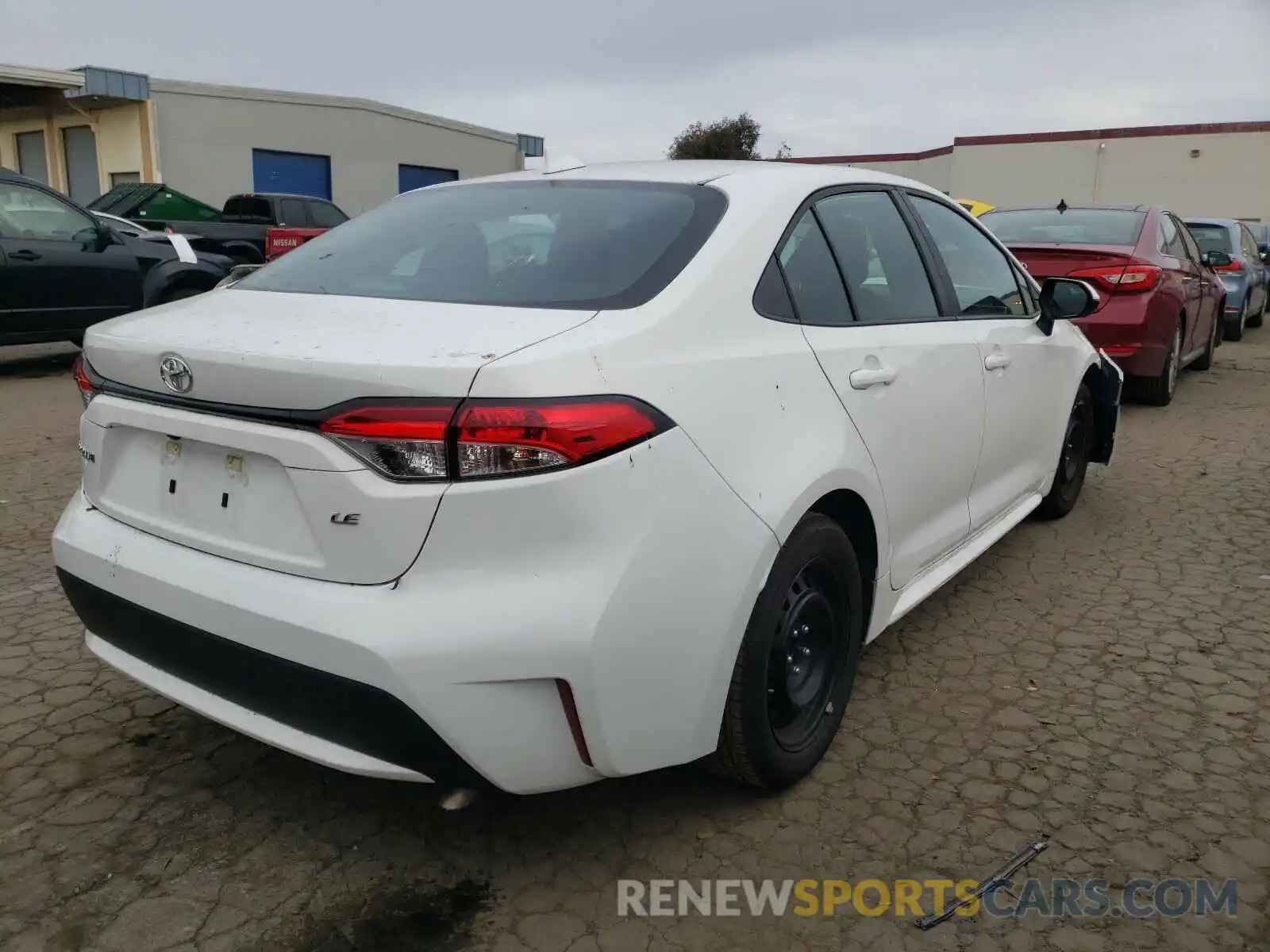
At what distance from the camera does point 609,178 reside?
300cm

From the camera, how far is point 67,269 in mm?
8898

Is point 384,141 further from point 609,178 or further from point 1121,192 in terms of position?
point 609,178

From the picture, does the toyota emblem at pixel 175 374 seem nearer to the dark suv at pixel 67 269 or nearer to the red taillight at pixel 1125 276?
the red taillight at pixel 1125 276

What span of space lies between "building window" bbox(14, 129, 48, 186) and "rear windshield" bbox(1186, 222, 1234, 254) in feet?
76.5

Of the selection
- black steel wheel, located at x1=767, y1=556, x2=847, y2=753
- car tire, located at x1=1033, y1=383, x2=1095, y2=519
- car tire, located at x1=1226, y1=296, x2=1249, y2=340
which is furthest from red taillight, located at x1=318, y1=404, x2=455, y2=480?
car tire, located at x1=1226, y1=296, x2=1249, y2=340

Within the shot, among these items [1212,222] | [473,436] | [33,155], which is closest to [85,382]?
[473,436]

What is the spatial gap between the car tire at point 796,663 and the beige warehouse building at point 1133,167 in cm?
3186

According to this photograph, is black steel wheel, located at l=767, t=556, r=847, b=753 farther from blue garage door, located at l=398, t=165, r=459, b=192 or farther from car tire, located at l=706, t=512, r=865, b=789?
blue garage door, located at l=398, t=165, r=459, b=192

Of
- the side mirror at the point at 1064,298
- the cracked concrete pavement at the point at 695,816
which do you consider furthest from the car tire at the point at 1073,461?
the cracked concrete pavement at the point at 695,816

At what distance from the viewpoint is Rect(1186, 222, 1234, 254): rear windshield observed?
1182cm

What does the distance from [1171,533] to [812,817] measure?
10.4ft

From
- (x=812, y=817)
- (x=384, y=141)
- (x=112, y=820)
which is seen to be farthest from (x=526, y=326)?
(x=384, y=141)

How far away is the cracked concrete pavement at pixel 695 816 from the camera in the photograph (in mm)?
2232

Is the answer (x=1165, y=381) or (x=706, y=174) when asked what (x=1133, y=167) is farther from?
(x=706, y=174)
